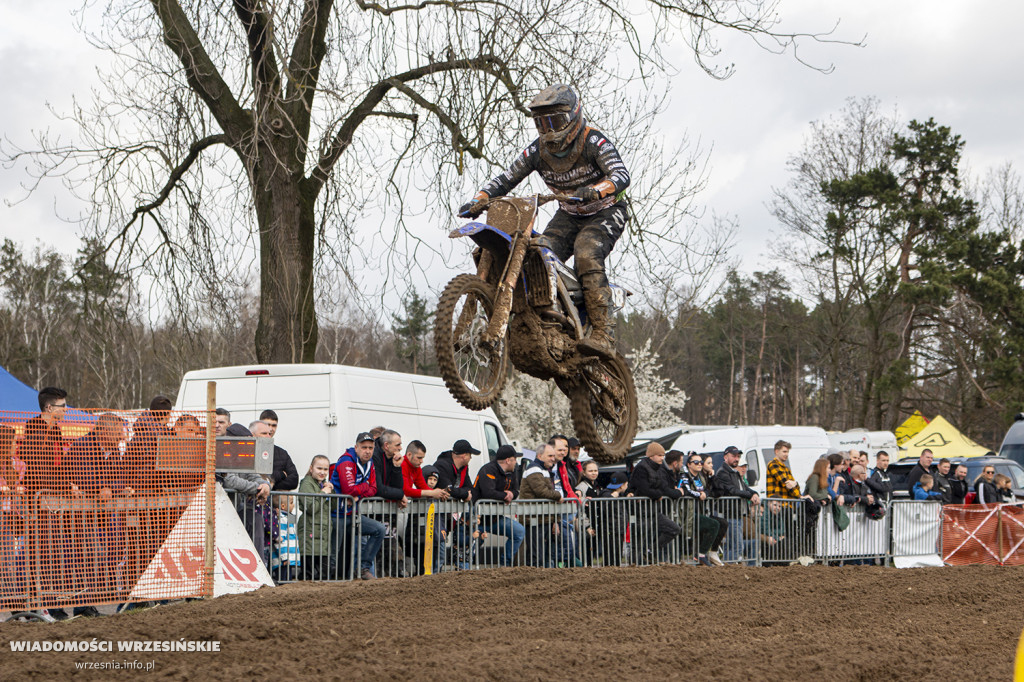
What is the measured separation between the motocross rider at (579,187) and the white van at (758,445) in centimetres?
1005

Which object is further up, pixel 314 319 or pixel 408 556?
pixel 314 319

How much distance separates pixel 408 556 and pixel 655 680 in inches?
200

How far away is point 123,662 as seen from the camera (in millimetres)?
6129

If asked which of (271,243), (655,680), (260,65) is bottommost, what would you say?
(655,680)

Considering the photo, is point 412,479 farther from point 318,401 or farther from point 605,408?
point 605,408

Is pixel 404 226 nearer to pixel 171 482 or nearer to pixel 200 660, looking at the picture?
pixel 171 482

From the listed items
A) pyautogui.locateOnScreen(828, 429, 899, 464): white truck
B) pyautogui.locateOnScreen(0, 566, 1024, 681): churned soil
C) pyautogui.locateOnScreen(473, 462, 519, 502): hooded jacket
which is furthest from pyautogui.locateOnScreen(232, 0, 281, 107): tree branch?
pyautogui.locateOnScreen(828, 429, 899, 464): white truck

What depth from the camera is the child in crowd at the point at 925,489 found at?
16375 millimetres

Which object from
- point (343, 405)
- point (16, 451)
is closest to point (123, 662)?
point (16, 451)

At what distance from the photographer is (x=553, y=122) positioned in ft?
26.7

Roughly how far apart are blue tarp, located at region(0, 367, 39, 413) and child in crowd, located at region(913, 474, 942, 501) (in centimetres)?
1310

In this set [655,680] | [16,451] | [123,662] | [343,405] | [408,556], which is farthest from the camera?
[343,405]

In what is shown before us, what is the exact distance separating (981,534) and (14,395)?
1408 centimetres

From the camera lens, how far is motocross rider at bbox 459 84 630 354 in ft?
26.6
